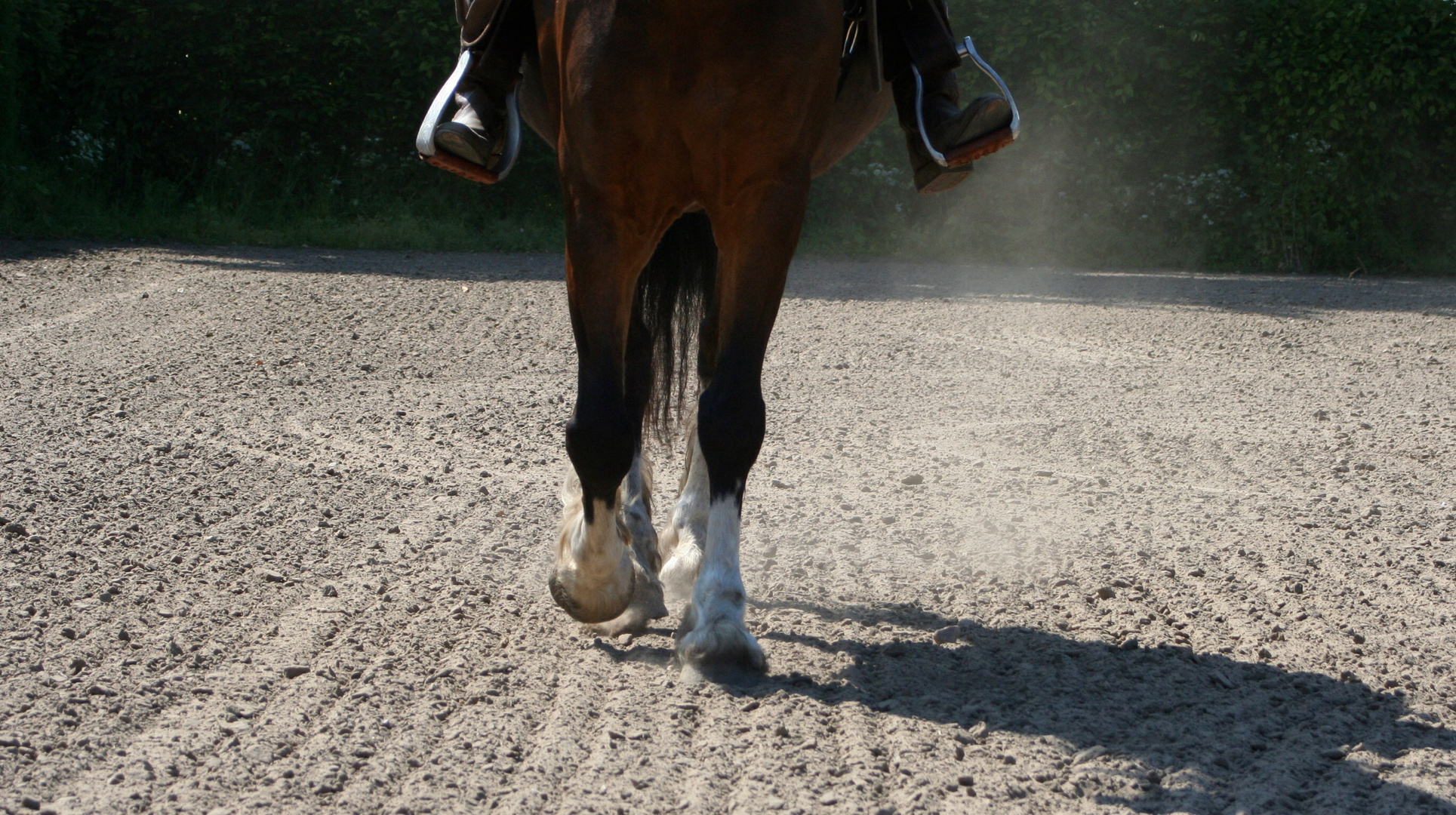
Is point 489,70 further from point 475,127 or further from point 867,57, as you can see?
point 867,57

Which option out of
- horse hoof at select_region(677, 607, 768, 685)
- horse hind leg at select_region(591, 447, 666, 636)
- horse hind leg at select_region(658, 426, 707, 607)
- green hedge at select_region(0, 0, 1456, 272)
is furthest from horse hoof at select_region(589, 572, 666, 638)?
green hedge at select_region(0, 0, 1456, 272)

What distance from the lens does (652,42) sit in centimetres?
287

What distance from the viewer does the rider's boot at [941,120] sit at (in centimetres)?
349

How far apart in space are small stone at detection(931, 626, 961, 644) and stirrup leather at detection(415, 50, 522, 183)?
1789 mm

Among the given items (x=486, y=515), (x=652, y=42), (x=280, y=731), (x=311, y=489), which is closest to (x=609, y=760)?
(x=280, y=731)

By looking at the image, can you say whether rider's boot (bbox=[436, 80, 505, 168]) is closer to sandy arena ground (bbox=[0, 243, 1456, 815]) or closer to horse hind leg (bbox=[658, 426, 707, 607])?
horse hind leg (bbox=[658, 426, 707, 607])

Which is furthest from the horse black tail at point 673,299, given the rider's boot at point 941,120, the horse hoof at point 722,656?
the horse hoof at point 722,656

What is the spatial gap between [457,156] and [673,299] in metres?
1.00

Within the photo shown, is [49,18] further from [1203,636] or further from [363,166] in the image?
[1203,636]

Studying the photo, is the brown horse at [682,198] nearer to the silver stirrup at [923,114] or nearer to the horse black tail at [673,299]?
the silver stirrup at [923,114]

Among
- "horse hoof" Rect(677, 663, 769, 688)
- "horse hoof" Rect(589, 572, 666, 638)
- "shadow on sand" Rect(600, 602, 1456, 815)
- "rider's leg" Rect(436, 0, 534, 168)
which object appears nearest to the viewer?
"shadow on sand" Rect(600, 602, 1456, 815)

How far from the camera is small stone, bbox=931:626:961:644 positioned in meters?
3.21

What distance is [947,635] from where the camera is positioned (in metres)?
3.24

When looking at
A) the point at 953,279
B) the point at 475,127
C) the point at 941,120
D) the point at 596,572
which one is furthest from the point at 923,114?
the point at 953,279
